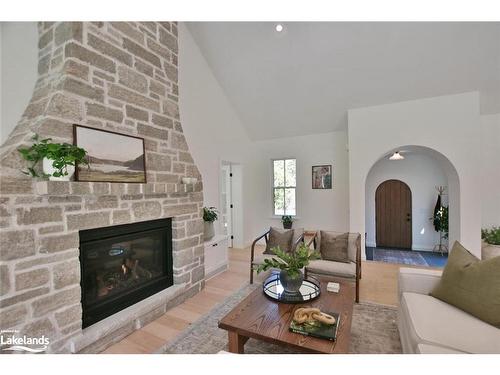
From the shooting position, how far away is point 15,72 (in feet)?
7.99

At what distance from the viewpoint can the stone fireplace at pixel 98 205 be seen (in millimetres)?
1653

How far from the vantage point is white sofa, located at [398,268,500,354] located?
137 centimetres

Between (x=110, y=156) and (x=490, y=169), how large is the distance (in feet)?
20.7

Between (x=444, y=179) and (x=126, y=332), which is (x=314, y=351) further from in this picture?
(x=444, y=179)

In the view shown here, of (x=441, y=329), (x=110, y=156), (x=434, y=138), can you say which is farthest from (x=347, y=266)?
(x=110, y=156)

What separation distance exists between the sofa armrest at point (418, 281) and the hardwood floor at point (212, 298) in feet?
2.76

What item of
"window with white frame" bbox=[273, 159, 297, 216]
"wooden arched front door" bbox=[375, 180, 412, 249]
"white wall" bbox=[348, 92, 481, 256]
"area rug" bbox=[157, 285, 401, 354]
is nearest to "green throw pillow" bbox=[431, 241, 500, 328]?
"area rug" bbox=[157, 285, 401, 354]

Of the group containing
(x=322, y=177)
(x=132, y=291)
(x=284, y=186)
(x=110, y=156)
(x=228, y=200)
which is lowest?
(x=132, y=291)

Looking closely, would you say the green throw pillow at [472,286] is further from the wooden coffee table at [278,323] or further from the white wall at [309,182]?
the white wall at [309,182]

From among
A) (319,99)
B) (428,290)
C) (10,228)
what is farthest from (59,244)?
(319,99)

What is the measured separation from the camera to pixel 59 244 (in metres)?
1.82

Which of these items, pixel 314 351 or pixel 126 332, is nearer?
pixel 314 351

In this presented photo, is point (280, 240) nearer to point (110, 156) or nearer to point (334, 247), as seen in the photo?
point (334, 247)
